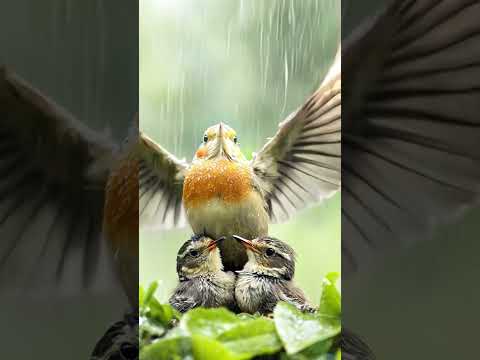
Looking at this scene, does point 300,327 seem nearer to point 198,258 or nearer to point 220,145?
point 198,258

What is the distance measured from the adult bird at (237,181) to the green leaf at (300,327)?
0.13 metres

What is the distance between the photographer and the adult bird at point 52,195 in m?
1.17

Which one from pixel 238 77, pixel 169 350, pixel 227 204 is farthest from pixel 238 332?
pixel 238 77

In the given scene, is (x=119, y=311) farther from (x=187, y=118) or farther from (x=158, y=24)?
(x=158, y=24)

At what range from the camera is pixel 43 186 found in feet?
3.90

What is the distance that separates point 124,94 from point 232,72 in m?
0.21

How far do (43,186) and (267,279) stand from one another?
0.45m

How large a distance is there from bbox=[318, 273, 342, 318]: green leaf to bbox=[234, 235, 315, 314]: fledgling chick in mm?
24

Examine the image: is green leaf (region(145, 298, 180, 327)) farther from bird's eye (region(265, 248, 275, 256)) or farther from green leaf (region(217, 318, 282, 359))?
bird's eye (region(265, 248, 275, 256))

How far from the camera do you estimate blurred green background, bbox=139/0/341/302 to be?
124 centimetres

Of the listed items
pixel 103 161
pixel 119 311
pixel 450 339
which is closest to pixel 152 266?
pixel 119 311

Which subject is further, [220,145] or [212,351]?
[220,145]

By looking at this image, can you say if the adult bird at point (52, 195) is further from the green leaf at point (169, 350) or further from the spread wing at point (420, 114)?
the spread wing at point (420, 114)

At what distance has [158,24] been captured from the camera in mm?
1238
